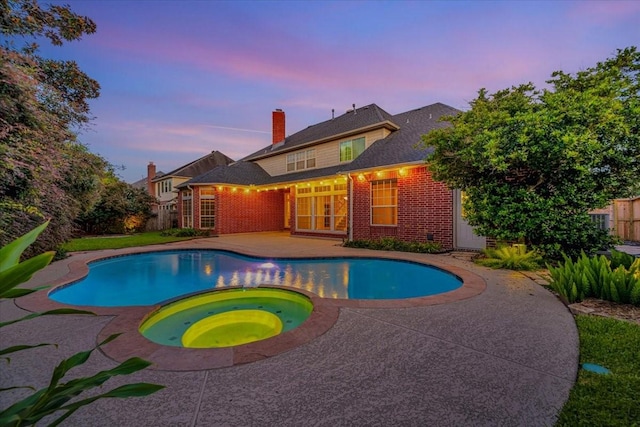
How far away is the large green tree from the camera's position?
196 inches

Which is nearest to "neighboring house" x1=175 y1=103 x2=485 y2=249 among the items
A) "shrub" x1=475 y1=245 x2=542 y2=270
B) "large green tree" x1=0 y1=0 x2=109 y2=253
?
"shrub" x1=475 y1=245 x2=542 y2=270

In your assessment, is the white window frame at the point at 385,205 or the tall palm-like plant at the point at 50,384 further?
the white window frame at the point at 385,205

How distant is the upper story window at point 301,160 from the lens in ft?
54.1

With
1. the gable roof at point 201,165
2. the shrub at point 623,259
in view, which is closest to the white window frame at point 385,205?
the shrub at point 623,259

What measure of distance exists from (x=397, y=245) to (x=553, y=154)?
520 cm

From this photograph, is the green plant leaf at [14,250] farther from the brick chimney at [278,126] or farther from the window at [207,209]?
the brick chimney at [278,126]

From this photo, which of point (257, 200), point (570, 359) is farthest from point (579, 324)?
point (257, 200)

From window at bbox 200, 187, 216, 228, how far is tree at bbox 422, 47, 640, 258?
13.4m

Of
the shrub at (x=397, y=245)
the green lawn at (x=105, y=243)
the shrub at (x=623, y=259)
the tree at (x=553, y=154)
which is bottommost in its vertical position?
the green lawn at (x=105, y=243)

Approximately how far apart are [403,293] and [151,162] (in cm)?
3392

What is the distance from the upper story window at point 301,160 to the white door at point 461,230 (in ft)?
28.5

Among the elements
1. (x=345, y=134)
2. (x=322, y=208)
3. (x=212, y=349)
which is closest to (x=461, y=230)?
(x=322, y=208)

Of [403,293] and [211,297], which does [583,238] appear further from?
[211,297]

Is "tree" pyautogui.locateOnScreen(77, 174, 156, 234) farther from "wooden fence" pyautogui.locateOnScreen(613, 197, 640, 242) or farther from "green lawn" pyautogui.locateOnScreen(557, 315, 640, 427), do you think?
"wooden fence" pyautogui.locateOnScreen(613, 197, 640, 242)
